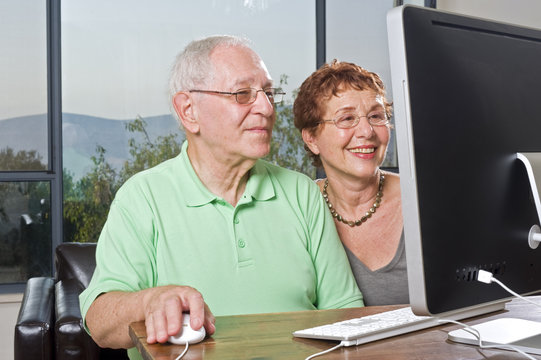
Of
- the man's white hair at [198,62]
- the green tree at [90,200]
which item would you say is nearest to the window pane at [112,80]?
the green tree at [90,200]

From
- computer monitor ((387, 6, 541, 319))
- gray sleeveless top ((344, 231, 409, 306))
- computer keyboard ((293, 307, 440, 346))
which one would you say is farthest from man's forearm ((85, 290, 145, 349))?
gray sleeveless top ((344, 231, 409, 306))

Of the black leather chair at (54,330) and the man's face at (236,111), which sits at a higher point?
the man's face at (236,111)

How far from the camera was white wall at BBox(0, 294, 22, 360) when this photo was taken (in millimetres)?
4533

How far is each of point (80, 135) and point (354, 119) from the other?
3.11m

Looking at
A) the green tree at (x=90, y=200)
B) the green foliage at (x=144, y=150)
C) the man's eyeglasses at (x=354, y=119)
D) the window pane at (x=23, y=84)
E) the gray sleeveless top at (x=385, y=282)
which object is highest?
the window pane at (x=23, y=84)

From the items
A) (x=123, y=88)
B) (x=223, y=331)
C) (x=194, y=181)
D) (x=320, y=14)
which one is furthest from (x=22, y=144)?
(x=223, y=331)

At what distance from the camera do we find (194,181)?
1.87 metres

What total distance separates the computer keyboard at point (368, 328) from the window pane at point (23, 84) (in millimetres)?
3826

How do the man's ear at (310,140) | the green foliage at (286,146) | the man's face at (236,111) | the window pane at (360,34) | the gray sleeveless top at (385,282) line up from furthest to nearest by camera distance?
the window pane at (360,34)
the green foliage at (286,146)
the man's ear at (310,140)
the gray sleeveless top at (385,282)
the man's face at (236,111)

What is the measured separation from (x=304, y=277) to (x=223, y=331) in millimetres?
565

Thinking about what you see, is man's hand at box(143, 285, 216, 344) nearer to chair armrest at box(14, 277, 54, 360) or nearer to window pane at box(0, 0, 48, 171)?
chair armrest at box(14, 277, 54, 360)

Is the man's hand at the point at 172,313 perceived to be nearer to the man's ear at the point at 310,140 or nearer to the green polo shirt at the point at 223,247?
the green polo shirt at the point at 223,247

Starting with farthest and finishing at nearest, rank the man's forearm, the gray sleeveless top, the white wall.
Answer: the white wall
the gray sleeveless top
the man's forearm

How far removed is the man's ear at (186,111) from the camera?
75.8 inches
